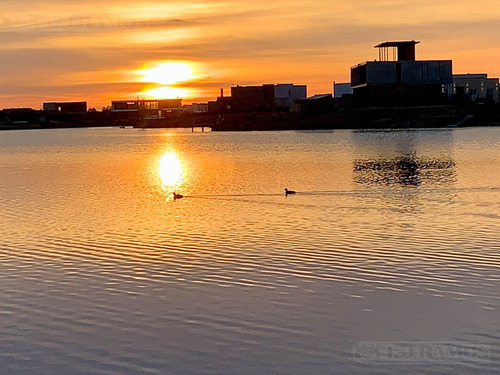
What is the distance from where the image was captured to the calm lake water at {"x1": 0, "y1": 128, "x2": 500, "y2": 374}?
18.4 m

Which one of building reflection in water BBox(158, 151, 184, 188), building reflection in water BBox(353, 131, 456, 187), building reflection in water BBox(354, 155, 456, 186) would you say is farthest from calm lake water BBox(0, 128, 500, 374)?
building reflection in water BBox(158, 151, 184, 188)

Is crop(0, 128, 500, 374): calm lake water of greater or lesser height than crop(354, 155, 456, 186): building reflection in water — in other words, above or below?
below

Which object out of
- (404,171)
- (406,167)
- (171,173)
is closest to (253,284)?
(404,171)

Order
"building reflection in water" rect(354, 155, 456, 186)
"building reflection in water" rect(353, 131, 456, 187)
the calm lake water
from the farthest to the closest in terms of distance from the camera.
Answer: "building reflection in water" rect(353, 131, 456, 187)
"building reflection in water" rect(354, 155, 456, 186)
the calm lake water

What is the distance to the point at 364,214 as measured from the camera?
41.5 metres

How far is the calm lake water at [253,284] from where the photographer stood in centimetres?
1844

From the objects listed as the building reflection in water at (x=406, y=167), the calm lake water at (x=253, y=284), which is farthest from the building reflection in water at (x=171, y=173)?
the building reflection in water at (x=406, y=167)

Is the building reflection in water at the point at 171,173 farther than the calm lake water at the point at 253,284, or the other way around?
the building reflection in water at the point at 171,173

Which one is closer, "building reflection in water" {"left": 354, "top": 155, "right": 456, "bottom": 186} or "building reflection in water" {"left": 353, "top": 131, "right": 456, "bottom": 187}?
"building reflection in water" {"left": 354, "top": 155, "right": 456, "bottom": 186}

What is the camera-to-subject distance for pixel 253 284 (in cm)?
2511

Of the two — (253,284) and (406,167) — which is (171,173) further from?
(253,284)

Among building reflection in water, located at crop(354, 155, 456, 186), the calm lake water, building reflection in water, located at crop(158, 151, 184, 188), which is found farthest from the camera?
building reflection in water, located at crop(158, 151, 184, 188)

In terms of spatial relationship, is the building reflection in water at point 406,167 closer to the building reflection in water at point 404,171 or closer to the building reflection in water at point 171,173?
the building reflection in water at point 404,171

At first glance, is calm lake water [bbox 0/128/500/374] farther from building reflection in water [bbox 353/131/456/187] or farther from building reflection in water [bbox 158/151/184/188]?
building reflection in water [bbox 158/151/184/188]
